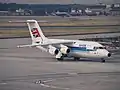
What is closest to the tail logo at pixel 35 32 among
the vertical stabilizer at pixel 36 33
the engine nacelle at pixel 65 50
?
the vertical stabilizer at pixel 36 33

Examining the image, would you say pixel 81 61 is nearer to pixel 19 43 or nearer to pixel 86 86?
pixel 19 43

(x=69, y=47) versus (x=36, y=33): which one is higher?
(x=36, y=33)

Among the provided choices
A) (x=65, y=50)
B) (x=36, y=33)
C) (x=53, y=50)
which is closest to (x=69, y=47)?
(x=65, y=50)

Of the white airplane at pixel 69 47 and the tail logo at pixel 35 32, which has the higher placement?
the tail logo at pixel 35 32

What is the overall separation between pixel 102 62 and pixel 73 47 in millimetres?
1195

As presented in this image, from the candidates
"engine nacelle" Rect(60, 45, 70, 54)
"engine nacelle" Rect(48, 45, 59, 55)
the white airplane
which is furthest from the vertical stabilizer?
"engine nacelle" Rect(60, 45, 70, 54)

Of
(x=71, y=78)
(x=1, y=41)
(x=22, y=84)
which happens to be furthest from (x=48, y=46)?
(x=22, y=84)

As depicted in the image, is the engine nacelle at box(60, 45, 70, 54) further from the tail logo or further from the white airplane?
the tail logo

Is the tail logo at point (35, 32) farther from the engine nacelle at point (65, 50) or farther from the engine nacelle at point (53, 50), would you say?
the engine nacelle at point (65, 50)

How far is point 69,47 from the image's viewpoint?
12539 millimetres

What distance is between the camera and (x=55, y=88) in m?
6.53

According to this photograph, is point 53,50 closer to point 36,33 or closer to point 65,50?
point 65,50

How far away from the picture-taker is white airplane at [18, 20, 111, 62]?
12133 mm

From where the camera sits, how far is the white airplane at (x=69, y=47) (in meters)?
12.1
